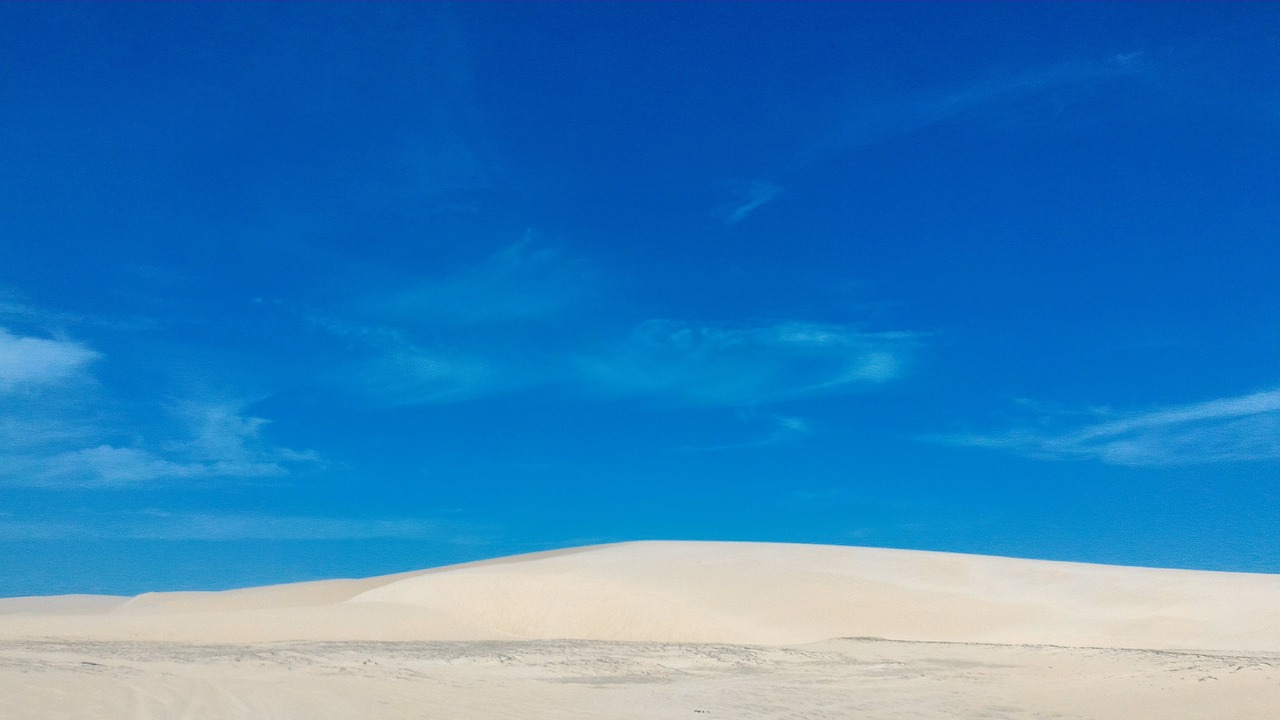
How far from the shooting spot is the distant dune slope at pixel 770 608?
24.4 metres

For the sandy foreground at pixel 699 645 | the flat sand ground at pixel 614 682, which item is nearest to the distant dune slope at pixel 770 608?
the sandy foreground at pixel 699 645

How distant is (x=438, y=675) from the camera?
48.1 feet

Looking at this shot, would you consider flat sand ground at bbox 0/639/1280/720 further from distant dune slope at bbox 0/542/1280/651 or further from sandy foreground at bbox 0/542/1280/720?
distant dune slope at bbox 0/542/1280/651

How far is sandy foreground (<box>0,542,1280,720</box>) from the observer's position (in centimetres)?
1197

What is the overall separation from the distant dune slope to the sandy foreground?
0.11 meters

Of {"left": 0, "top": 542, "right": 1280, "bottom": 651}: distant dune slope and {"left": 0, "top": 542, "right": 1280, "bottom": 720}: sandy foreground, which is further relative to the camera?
{"left": 0, "top": 542, "right": 1280, "bottom": 651}: distant dune slope

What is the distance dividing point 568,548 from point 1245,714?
39761mm

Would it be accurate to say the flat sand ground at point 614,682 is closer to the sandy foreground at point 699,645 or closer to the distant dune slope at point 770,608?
the sandy foreground at point 699,645

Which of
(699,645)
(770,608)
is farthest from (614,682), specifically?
(770,608)

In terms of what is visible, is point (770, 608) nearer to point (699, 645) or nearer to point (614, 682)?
point (699, 645)

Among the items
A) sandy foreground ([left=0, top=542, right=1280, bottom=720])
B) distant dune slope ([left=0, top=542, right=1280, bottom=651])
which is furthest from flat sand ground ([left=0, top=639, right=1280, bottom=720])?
distant dune slope ([left=0, top=542, right=1280, bottom=651])

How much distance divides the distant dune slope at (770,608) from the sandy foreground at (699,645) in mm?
110

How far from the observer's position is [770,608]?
91.9 ft

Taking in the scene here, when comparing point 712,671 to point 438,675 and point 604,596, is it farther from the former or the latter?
point 604,596
